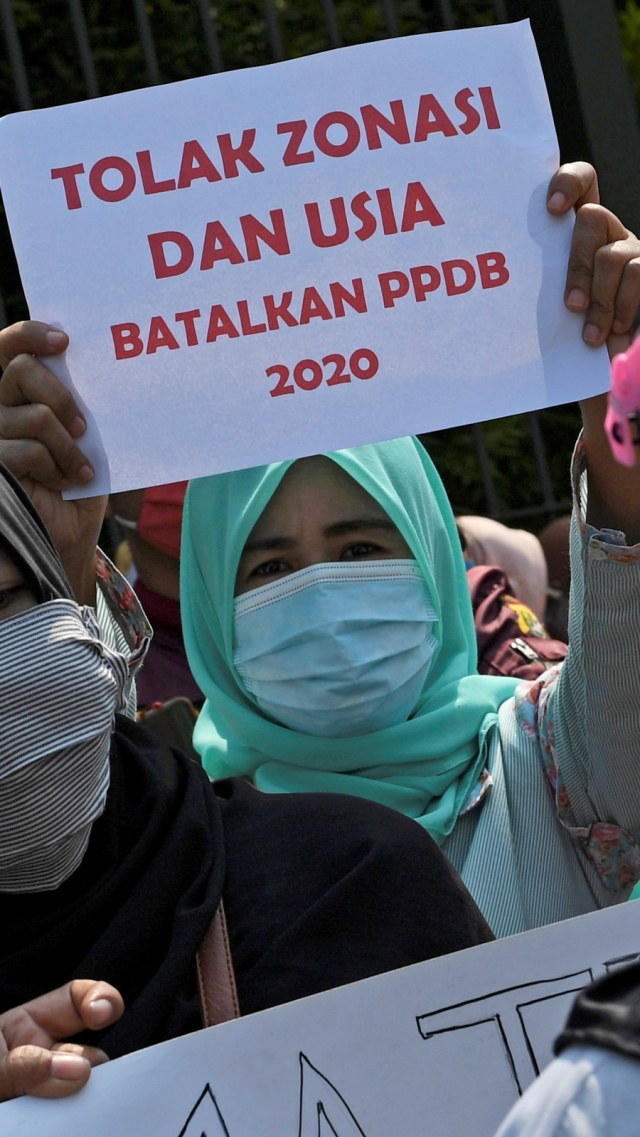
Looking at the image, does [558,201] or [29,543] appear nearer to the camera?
[29,543]

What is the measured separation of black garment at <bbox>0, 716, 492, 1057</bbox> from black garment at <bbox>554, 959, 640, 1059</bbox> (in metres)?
0.83

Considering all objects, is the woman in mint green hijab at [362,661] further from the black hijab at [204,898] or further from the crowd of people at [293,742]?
the black hijab at [204,898]

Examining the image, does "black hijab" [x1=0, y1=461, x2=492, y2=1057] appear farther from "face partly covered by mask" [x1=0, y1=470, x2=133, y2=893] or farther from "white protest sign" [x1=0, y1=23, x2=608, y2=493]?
"white protest sign" [x1=0, y1=23, x2=608, y2=493]

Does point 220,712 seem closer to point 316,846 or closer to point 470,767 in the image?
point 470,767

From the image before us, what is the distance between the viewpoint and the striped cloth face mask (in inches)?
61.9

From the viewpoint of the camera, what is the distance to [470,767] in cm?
224

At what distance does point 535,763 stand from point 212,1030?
776 millimetres

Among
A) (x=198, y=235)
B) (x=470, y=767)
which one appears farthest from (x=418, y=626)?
(x=198, y=235)

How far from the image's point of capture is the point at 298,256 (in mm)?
1884

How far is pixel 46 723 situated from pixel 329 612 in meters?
0.76

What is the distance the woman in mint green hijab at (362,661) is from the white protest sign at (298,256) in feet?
1.57

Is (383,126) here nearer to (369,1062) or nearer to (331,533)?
(331,533)

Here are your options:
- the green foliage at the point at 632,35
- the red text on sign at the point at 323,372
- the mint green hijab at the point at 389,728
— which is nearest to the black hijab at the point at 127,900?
the red text on sign at the point at 323,372

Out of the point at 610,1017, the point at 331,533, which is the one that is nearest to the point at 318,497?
the point at 331,533
